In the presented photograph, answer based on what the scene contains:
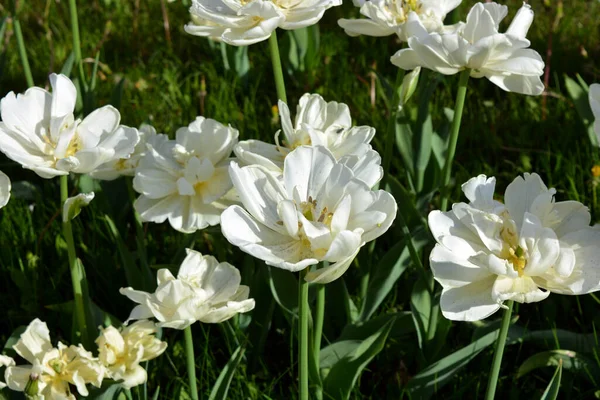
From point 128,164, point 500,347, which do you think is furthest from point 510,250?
point 128,164

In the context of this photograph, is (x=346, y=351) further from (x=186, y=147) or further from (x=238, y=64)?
(x=238, y=64)

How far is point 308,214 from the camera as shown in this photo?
111 cm

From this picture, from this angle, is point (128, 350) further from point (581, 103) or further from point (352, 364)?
point (581, 103)

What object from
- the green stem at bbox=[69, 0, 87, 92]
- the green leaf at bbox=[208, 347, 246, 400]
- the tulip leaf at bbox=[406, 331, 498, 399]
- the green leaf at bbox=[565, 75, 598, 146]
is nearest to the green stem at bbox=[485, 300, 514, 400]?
the tulip leaf at bbox=[406, 331, 498, 399]

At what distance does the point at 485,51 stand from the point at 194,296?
2.01 feet

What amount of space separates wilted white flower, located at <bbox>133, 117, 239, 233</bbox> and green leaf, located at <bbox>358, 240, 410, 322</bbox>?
1.33 ft

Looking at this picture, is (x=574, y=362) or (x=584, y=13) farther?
(x=584, y=13)

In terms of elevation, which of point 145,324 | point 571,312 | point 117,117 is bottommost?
point 571,312

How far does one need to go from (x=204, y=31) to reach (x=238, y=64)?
4.45 ft

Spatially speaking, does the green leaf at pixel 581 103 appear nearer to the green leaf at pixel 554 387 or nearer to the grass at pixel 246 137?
the grass at pixel 246 137

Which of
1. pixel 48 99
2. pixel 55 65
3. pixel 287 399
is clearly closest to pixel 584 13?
pixel 55 65

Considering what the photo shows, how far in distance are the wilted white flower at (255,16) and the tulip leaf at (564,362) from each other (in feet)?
2.64

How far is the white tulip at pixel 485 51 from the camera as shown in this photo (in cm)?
134

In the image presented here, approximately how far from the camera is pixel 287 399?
5.74 ft
